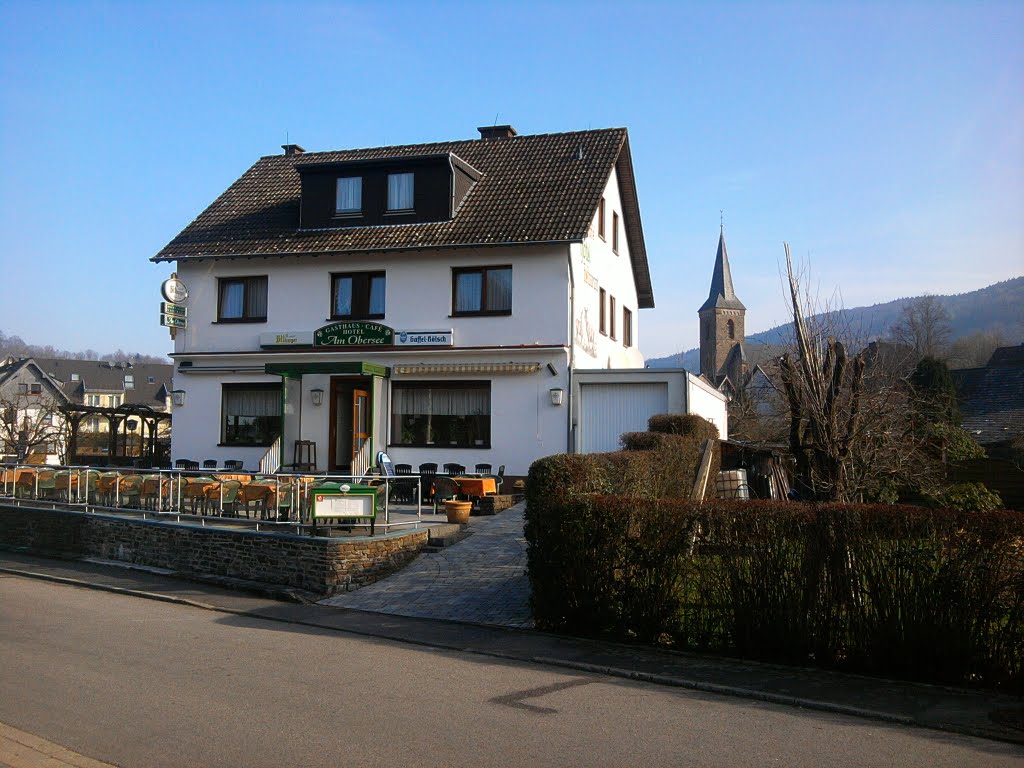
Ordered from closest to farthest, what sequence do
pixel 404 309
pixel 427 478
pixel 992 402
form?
pixel 427 478 → pixel 404 309 → pixel 992 402

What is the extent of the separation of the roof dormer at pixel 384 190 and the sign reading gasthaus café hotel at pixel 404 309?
4 cm

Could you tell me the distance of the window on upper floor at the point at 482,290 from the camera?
78.6 feet

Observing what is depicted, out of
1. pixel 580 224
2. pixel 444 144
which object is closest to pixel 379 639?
pixel 580 224

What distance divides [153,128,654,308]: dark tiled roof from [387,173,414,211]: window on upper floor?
2.04ft

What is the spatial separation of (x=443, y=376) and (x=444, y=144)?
903cm

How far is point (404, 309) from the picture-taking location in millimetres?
24609

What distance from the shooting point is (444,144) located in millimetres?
29328

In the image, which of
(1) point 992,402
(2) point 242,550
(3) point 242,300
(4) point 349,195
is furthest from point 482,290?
(1) point 992,402

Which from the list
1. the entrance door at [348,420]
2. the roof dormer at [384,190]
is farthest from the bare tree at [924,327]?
the entrance door at [348,420]

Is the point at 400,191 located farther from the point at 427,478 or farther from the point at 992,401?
the point at 992,401

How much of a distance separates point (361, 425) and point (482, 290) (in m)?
4.79

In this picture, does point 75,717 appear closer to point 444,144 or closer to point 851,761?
point 851,761

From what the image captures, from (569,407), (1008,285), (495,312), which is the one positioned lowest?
(569,407)

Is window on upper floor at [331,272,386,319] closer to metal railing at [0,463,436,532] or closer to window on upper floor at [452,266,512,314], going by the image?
window on upper floor at [452,266,512,314]
